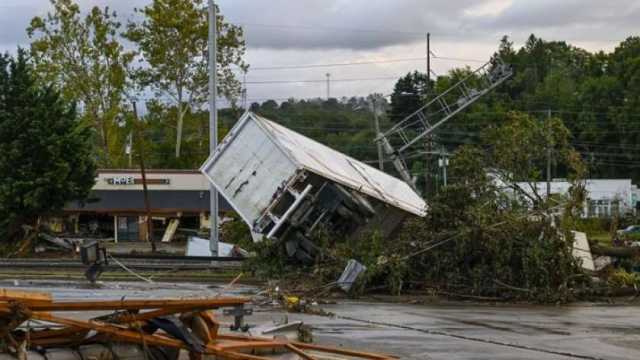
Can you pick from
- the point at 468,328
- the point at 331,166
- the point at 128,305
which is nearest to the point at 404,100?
the point at 331,166

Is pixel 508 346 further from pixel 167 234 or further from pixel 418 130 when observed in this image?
pixel 167 234

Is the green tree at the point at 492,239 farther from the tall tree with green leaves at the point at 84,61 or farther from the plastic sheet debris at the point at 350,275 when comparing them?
the tall tree with green leaves at the point at 84,61

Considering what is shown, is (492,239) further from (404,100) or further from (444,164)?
(404,100)

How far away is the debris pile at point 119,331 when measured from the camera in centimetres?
635

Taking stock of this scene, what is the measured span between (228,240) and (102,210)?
65.4 ft

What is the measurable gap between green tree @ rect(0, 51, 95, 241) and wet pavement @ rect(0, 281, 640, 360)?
47.4 feet

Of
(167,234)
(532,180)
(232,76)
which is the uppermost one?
(232,76)

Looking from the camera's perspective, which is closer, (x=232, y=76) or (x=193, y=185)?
(x=193, y=185)

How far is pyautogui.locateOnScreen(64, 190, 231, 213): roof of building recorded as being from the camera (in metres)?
54.3

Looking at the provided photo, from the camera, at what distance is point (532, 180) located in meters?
22.2

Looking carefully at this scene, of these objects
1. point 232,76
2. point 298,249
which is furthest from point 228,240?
point 232,76

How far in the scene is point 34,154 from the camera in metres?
34.2

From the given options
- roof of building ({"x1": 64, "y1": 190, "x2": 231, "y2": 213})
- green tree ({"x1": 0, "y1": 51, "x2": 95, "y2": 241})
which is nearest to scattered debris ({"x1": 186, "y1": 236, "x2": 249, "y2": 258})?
green tree ({"x1": 0, "y1": 51, "x2": 95, "y2": 241})

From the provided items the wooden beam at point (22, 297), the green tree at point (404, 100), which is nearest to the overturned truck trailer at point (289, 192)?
the wooden beam at point (22, 297)
